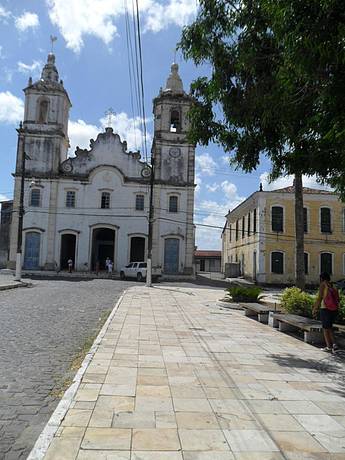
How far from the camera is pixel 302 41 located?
17.0 feet

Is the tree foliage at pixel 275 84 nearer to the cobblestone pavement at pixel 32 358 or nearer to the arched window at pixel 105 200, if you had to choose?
the cobblestone pavement at pixel 32 358

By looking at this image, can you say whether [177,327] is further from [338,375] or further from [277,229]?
[277,229]

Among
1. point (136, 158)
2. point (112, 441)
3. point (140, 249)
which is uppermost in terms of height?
point (136, 158)

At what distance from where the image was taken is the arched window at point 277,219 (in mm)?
38281

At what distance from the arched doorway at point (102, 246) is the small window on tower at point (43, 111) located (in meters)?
10.8

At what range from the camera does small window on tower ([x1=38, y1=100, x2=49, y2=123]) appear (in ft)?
137

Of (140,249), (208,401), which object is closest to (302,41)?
(208,401)

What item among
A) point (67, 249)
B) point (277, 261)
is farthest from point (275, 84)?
point (67, 249)

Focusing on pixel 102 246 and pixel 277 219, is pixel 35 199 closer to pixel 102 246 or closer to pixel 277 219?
pixel 102 246

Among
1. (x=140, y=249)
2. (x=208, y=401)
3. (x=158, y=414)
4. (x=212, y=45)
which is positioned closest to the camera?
(x=158, y=414)

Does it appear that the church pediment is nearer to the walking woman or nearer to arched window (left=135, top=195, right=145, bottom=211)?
arched window (left=135, top=195, right=145, bottom=211)

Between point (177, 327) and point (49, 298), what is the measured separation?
848 centimetres

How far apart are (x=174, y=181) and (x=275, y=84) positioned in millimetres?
34222

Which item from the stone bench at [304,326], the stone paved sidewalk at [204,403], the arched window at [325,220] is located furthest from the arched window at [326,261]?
the stone paved sidewalk at [204,403]
